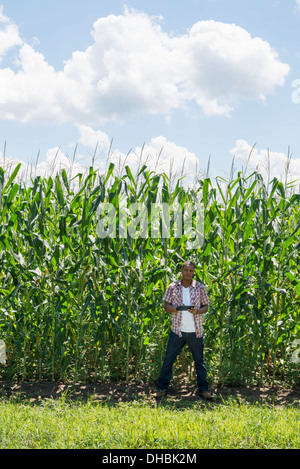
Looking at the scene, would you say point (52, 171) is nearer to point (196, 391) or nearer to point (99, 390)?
point (99, 390)

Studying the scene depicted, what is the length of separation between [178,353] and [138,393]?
860 mm

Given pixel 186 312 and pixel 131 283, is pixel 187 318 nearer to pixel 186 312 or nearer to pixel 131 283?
pixel 186 312

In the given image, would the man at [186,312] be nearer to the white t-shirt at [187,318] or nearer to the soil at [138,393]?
the white t-shirt at [187,318]

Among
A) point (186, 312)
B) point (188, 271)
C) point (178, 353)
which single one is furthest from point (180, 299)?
point (178, 353)

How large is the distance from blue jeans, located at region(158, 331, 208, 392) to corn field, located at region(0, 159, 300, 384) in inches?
18.1

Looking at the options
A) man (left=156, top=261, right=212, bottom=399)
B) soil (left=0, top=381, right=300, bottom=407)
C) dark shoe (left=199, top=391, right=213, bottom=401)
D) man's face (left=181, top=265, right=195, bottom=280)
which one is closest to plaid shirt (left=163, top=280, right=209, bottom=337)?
man (left=156, top=261, right=212, bottom=399)

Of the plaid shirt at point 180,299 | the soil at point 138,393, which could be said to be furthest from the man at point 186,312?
the soil at point 138,393

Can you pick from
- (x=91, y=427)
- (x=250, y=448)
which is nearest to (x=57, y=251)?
(x=91, y=427)

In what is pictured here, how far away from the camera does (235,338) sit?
21.4 ft

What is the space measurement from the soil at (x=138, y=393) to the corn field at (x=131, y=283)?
0.18 m

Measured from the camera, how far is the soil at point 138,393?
5930 millimetres

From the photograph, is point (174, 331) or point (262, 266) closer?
point (174, 331)

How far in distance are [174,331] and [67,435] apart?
227 cm

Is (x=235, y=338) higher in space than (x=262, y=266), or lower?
lower
